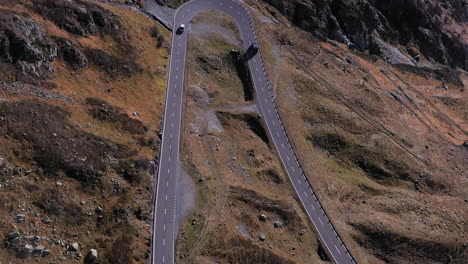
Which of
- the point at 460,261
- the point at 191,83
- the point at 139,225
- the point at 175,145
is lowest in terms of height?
the point at 460,261

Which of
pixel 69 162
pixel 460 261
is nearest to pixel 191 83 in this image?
pixel 69 162

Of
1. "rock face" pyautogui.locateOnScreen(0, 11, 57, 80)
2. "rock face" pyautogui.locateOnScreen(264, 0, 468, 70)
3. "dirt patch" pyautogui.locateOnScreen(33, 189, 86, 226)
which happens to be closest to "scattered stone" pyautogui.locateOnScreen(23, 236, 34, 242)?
"dirt patch" pyautogui.locateOnScreen(33, 189, 86, 226)

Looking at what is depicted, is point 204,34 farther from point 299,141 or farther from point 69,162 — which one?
point 69,162

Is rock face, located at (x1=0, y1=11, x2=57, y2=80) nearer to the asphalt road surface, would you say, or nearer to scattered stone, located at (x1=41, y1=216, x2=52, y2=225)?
the asphalt road surface

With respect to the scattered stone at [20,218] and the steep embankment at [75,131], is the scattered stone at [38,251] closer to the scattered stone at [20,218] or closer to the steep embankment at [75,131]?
the steep embankment at [75,131]

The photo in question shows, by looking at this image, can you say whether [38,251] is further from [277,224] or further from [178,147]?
[277,224]

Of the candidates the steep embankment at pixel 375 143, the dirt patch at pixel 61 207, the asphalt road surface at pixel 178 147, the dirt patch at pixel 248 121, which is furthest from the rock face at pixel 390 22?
the dirt patch at pixel 61 207

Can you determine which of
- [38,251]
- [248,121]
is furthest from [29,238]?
[248,121]
